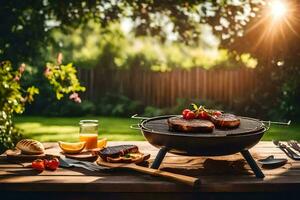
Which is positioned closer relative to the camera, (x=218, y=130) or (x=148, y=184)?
(x=148, y=184)

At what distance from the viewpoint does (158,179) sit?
10.8 feet

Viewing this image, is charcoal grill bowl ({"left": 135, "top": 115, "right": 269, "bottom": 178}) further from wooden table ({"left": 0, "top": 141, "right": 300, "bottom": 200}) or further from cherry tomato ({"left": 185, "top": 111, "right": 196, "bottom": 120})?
cherry tomato ({"left": 185, "top": 111, "right": 196, "bottom": 120})

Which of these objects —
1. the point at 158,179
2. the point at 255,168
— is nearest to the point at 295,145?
the point at 255,168

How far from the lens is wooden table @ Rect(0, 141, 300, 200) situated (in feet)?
10.4

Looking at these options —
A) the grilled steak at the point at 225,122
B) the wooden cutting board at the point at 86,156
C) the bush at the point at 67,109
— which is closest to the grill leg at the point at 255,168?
the grilled steak at the point at 225,122

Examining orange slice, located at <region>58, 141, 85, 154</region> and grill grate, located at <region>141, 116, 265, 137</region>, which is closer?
grill grate, located at <region>141, 116, 265, 137</region>

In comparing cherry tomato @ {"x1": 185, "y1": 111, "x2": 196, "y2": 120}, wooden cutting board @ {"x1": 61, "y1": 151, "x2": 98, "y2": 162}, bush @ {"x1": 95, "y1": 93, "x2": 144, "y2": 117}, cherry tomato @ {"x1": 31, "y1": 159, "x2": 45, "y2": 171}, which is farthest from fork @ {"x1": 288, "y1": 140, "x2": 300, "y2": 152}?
bush @ {"x1": 95, "y1": 93, "x2": 144, "y2": 117}

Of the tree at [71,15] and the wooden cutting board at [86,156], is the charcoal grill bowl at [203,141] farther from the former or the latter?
the tree at [71,15]

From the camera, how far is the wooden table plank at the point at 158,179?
3.17 metres

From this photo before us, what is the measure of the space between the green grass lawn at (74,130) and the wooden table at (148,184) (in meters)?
5.90

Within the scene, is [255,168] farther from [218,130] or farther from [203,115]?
[203,115]

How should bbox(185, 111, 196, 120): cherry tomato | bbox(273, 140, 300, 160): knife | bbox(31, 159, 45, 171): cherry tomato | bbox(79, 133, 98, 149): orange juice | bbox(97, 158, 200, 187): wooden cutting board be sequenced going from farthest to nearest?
bbox(79, 133, 98, 149): orange juice
bbox(273, 140, 300, 160): knife
bbox(185, 111, 196, 120): cherry tomato
bbox(31, 159, 45, 171): cherry tomato
bbox(97, 158, 200, 187): wooden cutting board

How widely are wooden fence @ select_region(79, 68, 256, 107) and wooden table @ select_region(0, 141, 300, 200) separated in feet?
36.5

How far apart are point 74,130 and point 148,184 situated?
301 inches
